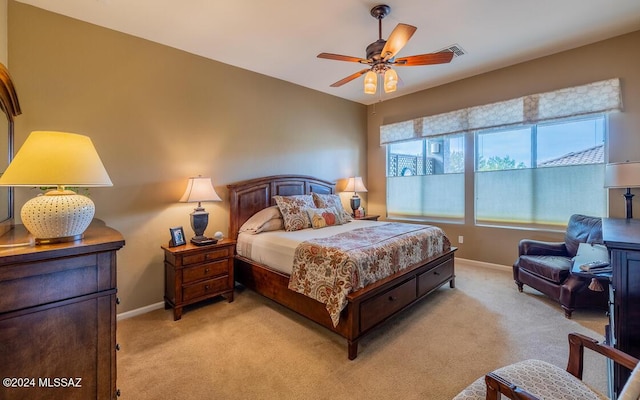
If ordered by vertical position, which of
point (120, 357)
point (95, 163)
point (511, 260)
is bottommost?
point (120, 357)

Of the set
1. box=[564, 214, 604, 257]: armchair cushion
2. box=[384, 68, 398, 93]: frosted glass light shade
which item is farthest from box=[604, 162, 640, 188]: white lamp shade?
box=[384, 68, 398, 93]: frosted glass light shade

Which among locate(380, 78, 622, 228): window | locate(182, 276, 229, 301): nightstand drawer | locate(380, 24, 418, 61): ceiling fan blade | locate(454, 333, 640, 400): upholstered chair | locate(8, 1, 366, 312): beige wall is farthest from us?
locate(380, 78, 622, 228): window

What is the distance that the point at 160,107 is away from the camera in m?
3.14

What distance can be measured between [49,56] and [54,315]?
8.83 feet

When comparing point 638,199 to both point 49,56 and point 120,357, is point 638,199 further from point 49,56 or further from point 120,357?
point 49,56

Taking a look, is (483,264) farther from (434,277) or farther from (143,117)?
(143,117)

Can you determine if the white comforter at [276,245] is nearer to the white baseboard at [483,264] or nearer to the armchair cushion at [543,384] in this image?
the armchair cushion at [543,384]

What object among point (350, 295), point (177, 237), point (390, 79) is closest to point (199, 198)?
point (177, 237)

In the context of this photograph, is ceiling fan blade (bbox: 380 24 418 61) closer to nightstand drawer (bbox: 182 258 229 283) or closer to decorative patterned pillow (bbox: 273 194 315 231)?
decorative patterned pillow (bbox: 273 194 315 231)

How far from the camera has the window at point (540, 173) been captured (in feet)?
11.6

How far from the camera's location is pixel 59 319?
3.78ft

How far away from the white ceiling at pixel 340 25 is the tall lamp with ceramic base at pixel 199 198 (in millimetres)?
1634

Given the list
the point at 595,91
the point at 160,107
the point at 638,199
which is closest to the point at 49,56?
the point at 160,107

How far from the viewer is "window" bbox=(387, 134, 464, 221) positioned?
186 inches
